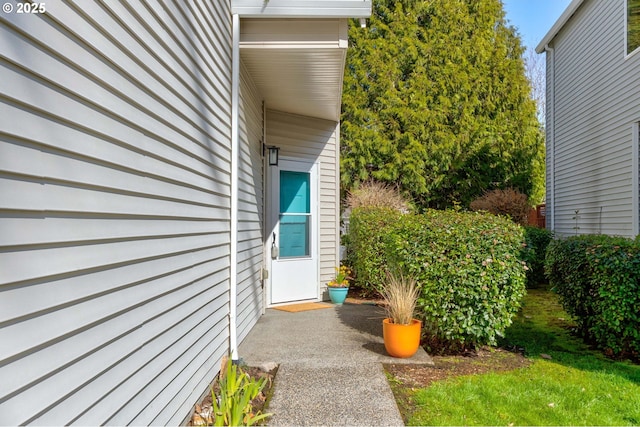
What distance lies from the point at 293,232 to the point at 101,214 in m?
4.96

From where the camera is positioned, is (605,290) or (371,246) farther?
(371,246)

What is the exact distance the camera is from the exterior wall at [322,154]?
6.53m

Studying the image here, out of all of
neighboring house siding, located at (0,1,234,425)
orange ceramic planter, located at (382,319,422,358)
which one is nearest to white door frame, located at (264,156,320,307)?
orange ceramic planter, located at (382,319,422,358)

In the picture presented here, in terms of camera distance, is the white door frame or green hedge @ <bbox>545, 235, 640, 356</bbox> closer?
green hedge @ <bbox>545, 235, 640, 356</bbox>

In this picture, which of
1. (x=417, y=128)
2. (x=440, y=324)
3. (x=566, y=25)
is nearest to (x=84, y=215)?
(x=440, y=324)

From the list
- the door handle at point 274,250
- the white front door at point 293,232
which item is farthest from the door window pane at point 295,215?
the door handle at point 274,250

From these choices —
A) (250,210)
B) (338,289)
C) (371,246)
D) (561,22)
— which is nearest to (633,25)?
(561,22)

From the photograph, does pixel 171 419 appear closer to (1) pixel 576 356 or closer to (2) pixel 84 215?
(2) pixel 84 215

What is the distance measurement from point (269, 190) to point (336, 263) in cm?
175

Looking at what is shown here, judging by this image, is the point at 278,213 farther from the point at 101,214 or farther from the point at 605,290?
the point at 101,214

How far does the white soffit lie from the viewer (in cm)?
413

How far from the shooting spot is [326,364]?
12.2ft

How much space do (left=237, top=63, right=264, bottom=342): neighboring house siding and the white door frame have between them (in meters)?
0.18

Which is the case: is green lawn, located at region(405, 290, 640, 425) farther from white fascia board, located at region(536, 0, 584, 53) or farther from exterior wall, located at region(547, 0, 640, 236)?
white fascia board, located at region(536, 0, 584, 53)
